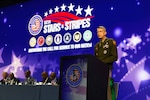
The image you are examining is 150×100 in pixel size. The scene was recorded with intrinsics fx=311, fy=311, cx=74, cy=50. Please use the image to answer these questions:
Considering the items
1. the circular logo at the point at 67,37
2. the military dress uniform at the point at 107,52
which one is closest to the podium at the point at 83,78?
the military dress uniform at the point at 107,52

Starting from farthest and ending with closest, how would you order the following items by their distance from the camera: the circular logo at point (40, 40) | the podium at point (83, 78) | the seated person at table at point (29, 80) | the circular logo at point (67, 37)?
the circular logo at point (40, 40), the circular logo at point (67, 37), the seated person at table at point (29, 80), the podium at point (83, 78)

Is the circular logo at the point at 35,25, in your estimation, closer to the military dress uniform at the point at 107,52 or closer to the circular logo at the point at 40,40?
the circular logo at the point at 40,40

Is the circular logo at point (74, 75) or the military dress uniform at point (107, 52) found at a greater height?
the military dress uniform at point (107, 52)

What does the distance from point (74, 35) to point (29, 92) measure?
3.60m

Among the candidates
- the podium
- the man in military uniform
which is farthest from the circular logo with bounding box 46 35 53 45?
the podium

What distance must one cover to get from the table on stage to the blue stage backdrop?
9.08 ft

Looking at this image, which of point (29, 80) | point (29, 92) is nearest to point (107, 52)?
point (29, 92)

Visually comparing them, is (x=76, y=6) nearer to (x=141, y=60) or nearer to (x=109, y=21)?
(x=109, y=21)

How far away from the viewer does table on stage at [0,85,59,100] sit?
2.79 meters

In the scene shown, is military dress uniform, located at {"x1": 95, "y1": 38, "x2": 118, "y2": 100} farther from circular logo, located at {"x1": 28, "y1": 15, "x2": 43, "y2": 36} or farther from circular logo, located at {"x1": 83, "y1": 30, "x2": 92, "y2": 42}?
circular logo, located at {"x1": 28, "y1": 15, "x2": 43, "y2": 36}

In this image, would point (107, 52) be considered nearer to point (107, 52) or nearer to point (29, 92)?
point (107, 52)

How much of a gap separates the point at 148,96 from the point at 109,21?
5.19 ft

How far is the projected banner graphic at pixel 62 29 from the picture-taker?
6.19 m

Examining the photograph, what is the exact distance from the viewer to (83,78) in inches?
75.2
